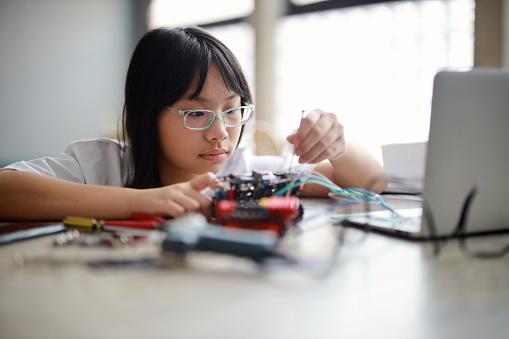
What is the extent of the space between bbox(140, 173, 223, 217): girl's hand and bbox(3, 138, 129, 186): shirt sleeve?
37 cm

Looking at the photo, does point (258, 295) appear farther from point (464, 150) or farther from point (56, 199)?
point (56, 199)

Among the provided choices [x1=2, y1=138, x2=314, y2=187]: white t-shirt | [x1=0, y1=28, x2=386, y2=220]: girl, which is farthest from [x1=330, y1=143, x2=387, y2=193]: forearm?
[x1=2, y1=138, x2=314, y2=187]: white t-shirt

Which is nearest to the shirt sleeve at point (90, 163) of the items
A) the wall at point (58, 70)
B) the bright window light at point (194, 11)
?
the wall at point (58, 70)

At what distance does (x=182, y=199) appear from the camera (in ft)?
2.00

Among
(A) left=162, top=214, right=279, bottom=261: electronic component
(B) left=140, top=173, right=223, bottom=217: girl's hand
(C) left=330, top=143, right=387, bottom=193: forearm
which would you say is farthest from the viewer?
(C) left=330, top=143, right=387, bottom=193: forearm

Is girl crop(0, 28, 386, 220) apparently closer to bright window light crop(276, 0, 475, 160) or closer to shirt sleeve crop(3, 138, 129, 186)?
shirt sleeve crop(3, 138, 129, 186)

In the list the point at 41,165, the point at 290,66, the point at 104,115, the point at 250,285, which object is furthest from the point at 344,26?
the point at 250,285

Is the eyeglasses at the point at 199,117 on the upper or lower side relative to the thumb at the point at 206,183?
upper

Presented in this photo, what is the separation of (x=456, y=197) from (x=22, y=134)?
132 inches

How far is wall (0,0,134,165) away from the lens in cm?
306

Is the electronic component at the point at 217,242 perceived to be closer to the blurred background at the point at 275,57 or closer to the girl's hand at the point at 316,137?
the girl's hand at the point at 316,137

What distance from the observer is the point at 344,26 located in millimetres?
2924

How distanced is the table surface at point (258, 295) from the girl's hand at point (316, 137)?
0.33 meters

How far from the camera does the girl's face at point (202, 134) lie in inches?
37.1
